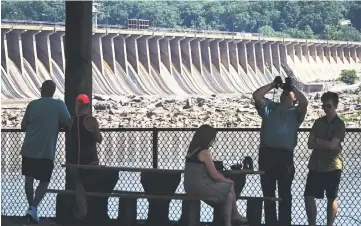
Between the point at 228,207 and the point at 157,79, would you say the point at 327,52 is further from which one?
the point at 228,207

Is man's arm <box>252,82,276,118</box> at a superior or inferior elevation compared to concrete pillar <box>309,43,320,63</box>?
inferior

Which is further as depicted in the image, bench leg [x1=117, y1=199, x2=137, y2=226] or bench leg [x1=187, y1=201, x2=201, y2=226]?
bench leg [x1=117, y1=199, x2=137, y2=226]

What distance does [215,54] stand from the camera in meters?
111

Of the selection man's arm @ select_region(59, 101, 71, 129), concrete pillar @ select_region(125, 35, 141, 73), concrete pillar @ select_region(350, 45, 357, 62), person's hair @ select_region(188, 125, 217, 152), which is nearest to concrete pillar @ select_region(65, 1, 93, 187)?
man's arm @ select_region(59, 101, 71, 129)

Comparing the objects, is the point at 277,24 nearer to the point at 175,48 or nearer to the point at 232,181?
the point at 175,48

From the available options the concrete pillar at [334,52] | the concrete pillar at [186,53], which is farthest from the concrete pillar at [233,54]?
the concrete pillar at [334,52]

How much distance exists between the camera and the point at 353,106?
79500mm

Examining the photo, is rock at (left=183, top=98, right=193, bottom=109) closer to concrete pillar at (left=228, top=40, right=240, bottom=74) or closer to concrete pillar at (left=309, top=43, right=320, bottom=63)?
concrete pillar at (left=228, top=40, right=240, bottom=74)

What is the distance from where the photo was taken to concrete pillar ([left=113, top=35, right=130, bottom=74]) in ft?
314

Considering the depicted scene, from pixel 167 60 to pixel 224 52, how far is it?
37.7ft

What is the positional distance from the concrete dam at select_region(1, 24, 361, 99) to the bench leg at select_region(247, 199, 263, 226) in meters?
69.5

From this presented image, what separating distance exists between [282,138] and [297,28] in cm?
14003

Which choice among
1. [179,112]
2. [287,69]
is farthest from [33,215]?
[287,69]

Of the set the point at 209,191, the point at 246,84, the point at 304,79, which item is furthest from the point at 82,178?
the point at 304,79
